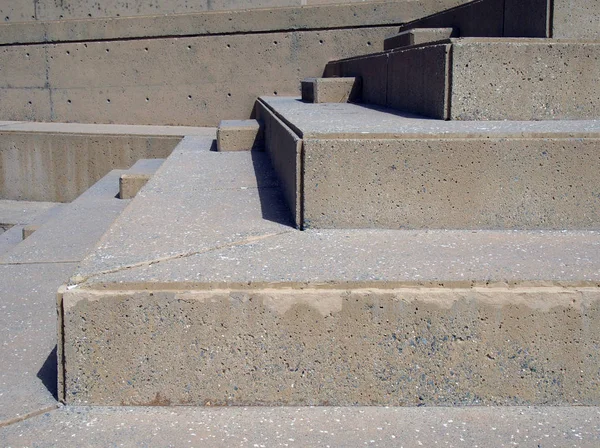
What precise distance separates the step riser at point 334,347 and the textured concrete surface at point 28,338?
0.16 m

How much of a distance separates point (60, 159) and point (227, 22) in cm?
215

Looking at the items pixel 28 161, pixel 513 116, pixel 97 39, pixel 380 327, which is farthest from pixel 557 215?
pixel 97 39

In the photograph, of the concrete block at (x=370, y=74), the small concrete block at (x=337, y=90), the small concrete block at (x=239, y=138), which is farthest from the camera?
the small concrete block at (x=337, y=90)

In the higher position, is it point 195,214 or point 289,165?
point 289,165

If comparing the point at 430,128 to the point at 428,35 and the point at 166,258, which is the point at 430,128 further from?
the point at 428,35

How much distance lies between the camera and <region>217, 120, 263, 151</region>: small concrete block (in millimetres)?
5316

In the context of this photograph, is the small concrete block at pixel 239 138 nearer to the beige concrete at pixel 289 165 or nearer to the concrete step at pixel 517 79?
the beige concrete at pixel 289 165

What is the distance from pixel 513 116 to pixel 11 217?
4978mm

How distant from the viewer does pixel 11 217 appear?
6895 millimetres

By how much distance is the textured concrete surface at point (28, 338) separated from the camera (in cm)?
233

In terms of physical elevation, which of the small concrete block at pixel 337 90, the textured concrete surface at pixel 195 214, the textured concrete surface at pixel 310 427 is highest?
the small concrete block at pixel 337 90

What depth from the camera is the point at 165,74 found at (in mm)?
8109

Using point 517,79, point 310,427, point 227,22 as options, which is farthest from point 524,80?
point 227,22

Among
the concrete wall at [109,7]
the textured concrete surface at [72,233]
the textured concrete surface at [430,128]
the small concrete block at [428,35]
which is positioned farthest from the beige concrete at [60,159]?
the textured concrete surface at [430,128]
